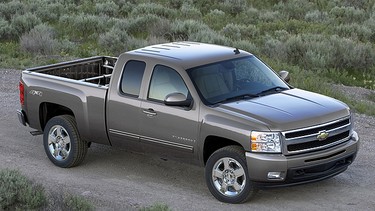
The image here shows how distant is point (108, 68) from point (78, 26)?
1243 centimetres

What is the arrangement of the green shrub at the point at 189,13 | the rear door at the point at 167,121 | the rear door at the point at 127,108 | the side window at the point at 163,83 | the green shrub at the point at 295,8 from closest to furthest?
the rear door at the point at 167,121
the side window at the point at 163,83
the rear door at the point at 127,108
the green shrub at the point at 189,13
the green shrub at the point at 295,8

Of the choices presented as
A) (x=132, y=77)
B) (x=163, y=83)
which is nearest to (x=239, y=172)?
(x=163, y=83)

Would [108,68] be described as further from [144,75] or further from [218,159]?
[218,159]

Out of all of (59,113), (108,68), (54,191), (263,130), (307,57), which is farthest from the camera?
(307,57)

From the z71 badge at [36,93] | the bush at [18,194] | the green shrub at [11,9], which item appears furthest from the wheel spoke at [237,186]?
the green shrub at [11,9]

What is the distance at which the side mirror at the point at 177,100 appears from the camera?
9805mm

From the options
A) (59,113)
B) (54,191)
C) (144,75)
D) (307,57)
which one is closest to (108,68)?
(59,113)

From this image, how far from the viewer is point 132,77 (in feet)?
34.7

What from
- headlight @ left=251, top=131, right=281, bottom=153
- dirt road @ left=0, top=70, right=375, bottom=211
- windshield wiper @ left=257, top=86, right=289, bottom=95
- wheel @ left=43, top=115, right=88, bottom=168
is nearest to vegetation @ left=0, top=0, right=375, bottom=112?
windshield wiper @ left=257, top=86, right=289, bottom=95

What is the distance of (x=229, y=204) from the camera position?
9555mm

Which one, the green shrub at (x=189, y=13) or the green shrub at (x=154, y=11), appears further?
the green shrub at (x=189, y=13)

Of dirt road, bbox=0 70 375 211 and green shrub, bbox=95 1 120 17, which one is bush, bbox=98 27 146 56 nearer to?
green shrub, bbox=95 1 120 17

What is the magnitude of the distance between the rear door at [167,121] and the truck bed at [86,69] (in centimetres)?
199

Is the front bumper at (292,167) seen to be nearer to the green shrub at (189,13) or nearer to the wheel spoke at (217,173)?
the wheel spoke at (217,173)
